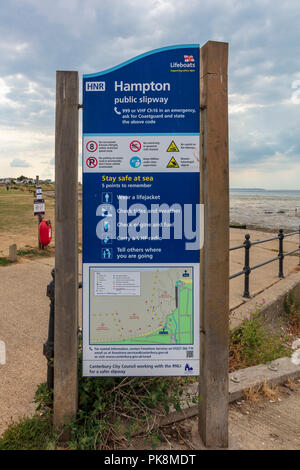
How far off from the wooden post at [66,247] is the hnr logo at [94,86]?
0.08 meters

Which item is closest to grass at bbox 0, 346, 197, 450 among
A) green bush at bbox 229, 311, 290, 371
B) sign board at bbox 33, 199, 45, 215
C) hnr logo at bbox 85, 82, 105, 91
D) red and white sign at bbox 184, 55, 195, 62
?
green bush at bbox 229, 311, 290, 371

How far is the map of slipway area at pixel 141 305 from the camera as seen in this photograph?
2.51m

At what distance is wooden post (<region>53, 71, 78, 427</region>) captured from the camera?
238 cm

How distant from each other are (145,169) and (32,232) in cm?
1241

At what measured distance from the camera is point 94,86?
7.97ft

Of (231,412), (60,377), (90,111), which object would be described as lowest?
(231,412)

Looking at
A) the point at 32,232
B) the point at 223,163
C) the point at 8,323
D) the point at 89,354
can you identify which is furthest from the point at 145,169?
the point at 32,232

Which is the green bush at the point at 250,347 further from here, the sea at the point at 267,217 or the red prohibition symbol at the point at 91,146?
the sea at the point at 267,217

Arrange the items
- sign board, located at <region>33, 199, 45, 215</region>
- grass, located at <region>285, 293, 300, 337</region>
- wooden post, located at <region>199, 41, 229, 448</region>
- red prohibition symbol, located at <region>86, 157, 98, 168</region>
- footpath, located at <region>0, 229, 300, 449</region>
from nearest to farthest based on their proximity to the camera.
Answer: wooden post, located at <region>199, 41, 229, 448</region>, red prohibition symbol, located at <region>86, 157, 98, 168</region>, footpath, located at <region>0, 229, 300, 449</region>, grass, located at <region>285, 293, 300, 337</region>, sign board, located at <region>33, 199, 45, 215</region>

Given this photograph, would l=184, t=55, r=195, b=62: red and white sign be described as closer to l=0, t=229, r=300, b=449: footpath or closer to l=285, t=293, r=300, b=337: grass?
l=0, t=229, r=300, b=449: footpath
